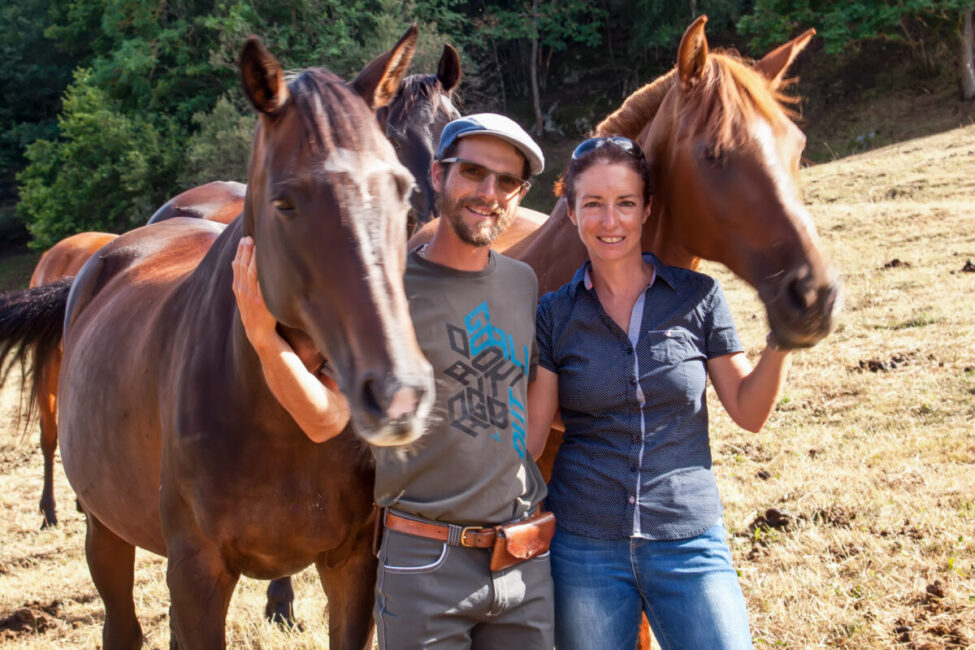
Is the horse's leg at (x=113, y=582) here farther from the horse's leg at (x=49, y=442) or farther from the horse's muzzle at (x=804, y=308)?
the horse's muzzle at (x=804, y=308)

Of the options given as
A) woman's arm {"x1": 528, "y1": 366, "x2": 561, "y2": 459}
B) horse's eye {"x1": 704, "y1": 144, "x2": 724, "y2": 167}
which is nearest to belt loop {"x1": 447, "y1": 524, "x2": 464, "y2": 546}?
woman's arm {"x1": 528, "y1": 366, "x2": 561, "y2": 459}

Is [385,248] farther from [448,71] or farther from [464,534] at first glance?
[448,71]

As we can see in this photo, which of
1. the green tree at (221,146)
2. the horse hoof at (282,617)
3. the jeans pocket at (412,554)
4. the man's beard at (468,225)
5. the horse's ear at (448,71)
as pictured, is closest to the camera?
the jeans pocket at (412,554)

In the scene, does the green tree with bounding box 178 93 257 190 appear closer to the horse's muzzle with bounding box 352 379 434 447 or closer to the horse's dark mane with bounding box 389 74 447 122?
the horse's dark mane with bounding box 389 74 447 122

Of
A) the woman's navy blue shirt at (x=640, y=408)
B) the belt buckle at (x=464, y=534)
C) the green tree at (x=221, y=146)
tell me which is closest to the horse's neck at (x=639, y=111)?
the woman's navy blue shirt at (x=640, y=408)

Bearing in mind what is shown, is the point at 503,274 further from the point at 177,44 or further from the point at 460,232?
the point at 177,44

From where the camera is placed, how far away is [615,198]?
2217mm

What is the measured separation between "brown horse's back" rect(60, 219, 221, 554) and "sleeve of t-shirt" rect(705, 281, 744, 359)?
5.78ft

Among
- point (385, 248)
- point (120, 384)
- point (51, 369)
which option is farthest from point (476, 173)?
point (51, 369)

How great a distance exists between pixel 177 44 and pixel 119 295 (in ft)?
76.4

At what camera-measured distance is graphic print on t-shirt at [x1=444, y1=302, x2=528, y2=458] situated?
200cm

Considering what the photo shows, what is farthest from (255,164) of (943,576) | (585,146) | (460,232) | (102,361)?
(943,576)

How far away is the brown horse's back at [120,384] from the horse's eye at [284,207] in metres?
1.10

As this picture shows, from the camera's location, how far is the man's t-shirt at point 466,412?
6.46 feet
